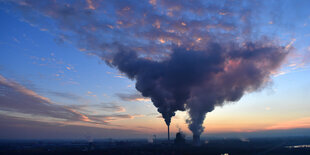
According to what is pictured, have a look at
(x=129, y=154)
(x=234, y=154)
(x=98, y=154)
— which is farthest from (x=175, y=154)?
(x=98, y=154)

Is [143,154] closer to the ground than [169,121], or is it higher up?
closer to the ground

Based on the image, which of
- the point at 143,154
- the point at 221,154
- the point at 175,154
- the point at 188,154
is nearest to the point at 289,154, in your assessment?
the point at 221,154

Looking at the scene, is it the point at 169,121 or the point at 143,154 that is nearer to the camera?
the point at 143,154

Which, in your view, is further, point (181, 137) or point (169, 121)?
point (181, 137)

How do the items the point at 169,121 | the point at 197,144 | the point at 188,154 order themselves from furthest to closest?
1. the point at 197,144
2. the point at 169,121
3. the point at 188,154

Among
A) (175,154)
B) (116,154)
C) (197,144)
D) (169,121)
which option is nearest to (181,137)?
(197,144)

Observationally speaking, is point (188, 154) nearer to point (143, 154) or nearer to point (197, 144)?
point (143, 154)

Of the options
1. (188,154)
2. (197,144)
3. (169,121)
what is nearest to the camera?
(188,154)

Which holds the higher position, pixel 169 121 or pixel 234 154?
pixel 169 121

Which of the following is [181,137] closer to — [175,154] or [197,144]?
[197,144]
